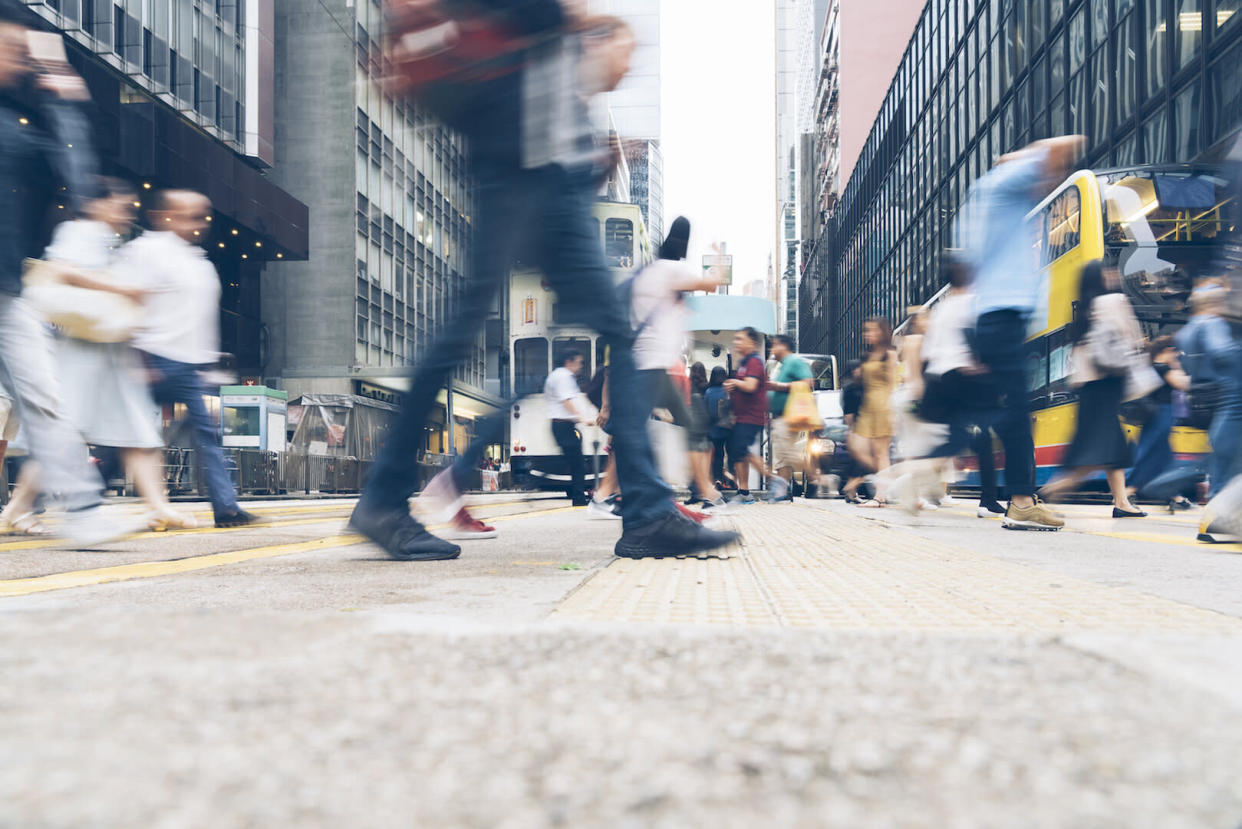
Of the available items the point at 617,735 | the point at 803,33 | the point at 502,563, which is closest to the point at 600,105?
the point at 502,563

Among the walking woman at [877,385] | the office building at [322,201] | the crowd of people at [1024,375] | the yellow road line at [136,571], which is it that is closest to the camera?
the yellow road line at [136,571]

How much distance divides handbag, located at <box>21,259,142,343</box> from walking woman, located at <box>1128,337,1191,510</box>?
766 cm

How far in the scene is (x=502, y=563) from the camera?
3.40m

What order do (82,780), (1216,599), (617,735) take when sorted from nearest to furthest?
(82,780)
(617,735)
(1216,599)

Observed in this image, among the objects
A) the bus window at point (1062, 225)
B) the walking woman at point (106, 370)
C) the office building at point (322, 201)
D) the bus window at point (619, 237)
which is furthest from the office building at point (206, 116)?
the bus window at point (1062, 225)

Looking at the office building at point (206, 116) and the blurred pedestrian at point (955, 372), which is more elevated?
the office building at point (206, 116)

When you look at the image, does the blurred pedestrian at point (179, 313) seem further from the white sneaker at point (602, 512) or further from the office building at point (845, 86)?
the office building at point (845, 86)

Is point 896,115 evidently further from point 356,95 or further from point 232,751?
point 232,751

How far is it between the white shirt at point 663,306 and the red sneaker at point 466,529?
1274mm

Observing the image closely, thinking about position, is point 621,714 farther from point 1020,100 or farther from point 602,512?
point 1020,100

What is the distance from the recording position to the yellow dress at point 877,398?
10.0 meters

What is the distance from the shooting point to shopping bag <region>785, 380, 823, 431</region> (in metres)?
10.5

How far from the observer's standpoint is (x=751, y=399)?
973cm

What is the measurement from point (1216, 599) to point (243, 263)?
33.4 m
